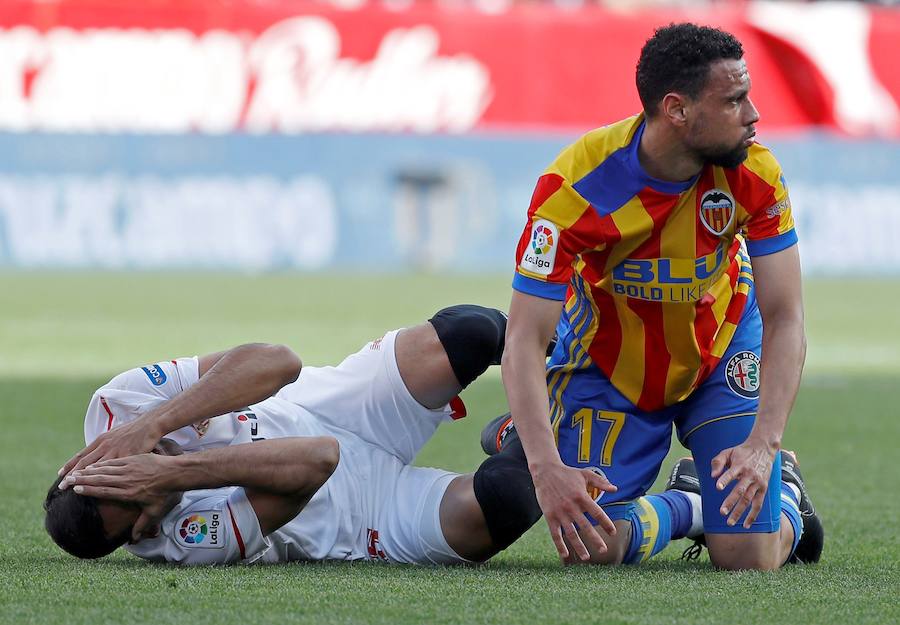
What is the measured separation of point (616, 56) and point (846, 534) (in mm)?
19673

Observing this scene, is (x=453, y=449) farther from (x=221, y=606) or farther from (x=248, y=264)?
(x=248, y=264)

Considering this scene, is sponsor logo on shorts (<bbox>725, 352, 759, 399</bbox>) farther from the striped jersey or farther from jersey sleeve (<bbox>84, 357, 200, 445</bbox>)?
jersey sleeve (<bbox>84, 357, 200, 445</bbox>)

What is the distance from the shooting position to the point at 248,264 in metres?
21.5

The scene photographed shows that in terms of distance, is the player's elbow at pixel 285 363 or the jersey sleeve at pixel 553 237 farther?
the player's elbow at pixel 285 363

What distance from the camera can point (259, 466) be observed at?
4.00 metres

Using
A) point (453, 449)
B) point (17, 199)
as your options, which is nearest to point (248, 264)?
point (17, 199)

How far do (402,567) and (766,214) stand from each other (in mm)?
1419

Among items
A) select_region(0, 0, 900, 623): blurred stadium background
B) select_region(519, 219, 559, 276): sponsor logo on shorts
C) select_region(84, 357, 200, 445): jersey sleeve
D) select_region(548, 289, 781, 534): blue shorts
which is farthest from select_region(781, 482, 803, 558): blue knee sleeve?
select_region(0, 0, 900, 623): blurred stadium background

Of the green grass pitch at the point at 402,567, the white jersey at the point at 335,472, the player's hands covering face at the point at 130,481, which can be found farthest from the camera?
the white jersey at the point at 335,472

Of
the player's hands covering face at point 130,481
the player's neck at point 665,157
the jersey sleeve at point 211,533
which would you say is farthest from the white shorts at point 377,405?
the player's neck at point 665,157

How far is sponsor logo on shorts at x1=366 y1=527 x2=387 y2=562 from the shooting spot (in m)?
4.35

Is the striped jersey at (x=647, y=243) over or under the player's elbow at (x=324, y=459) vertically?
over

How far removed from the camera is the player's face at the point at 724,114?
3.96 m

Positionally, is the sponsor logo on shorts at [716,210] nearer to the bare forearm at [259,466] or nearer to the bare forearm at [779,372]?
the bare forearm at [779,372]
